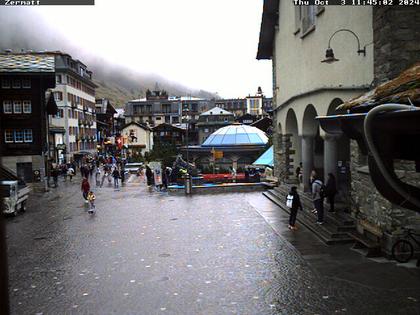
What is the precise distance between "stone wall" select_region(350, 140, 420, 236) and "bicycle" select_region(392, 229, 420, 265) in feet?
1.24

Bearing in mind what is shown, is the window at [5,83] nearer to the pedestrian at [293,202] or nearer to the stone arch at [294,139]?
the stone arch at [294,139]

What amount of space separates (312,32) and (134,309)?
1486 centimetres

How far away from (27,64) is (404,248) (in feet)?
134

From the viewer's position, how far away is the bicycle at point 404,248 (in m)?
11.6

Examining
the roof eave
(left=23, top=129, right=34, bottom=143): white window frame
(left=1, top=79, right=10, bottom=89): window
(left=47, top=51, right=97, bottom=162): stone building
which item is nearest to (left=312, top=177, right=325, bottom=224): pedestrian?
the roof eave

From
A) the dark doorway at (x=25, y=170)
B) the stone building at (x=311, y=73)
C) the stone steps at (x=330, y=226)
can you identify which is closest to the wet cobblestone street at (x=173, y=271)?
the stone steps at (x=330, y=226)

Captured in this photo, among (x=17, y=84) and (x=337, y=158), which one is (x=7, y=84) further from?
(x=337, y=158)

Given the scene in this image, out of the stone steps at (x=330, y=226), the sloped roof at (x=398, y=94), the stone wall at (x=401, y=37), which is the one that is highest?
the stone wall at (x=401, y=37)

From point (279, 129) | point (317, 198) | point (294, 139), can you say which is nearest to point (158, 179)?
point (279, 129)

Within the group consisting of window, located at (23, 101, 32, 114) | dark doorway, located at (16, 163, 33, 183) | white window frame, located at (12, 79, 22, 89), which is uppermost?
white window frame, located at (12, 79, 22, 89)

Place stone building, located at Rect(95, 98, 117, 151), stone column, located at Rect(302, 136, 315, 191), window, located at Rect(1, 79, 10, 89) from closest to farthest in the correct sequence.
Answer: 1. stone column, located at Rect(302, 136, 315, 191)
2. window, located at Rect(1, 79, 10, 89)
3. stone building, located at Rect(95, 98, 117, 151)

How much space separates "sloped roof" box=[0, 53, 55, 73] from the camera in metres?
43.4

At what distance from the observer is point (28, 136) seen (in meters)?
44.9

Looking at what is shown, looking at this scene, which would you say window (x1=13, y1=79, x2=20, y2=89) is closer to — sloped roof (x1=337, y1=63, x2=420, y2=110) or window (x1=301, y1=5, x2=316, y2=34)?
window (x1=301, y1=5, x2=316, y2=34)
